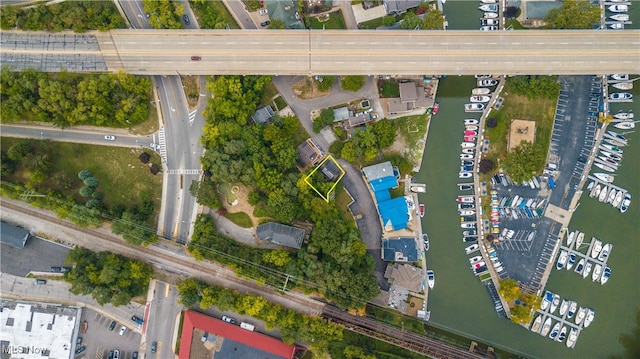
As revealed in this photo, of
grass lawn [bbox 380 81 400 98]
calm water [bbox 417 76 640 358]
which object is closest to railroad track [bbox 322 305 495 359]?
calm water [bbox 417 76 640 358]

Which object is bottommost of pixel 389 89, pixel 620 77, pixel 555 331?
pixel 555 331

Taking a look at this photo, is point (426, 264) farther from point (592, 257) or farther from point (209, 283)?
point (209, 283)

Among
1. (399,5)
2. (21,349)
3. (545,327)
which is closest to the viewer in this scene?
(21,349)

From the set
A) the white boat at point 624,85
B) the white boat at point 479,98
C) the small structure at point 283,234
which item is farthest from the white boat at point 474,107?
the small structure at point 283,234

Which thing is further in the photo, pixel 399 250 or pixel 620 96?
pixel 620 96

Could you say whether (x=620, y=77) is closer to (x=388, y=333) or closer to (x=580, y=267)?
(x=580, y=267)

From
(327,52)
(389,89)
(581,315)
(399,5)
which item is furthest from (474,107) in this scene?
(581,315)

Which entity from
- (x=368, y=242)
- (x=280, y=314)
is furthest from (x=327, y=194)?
(x=280, y=314)
